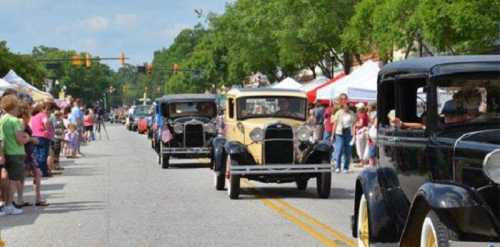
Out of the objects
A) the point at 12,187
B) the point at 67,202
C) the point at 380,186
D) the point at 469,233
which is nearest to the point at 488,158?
the point at 469,233

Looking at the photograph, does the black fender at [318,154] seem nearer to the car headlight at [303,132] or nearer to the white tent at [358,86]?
the car headlight at [303,132]

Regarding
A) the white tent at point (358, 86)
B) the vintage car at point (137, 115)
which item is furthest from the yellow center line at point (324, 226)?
the vintage car at point (137, 115)

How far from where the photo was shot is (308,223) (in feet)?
42.5

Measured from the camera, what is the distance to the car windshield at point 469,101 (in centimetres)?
786

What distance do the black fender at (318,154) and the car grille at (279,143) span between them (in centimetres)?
31

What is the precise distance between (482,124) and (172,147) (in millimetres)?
18253

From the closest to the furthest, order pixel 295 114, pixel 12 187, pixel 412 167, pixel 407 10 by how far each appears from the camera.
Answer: pixel 412 167, pixel 12 187, pixel 295 114, pixel 407 10

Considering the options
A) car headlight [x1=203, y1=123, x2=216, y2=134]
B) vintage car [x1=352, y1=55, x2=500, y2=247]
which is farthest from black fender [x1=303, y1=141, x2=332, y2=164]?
car headlight [x1=203, y1=123, x2=216, y2=134]

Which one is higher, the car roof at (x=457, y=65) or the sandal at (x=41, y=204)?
the car roof at (x=457, y=65)

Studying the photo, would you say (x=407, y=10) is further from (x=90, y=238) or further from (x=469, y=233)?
(x=469, y=233)

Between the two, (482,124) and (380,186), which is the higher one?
(482,124)

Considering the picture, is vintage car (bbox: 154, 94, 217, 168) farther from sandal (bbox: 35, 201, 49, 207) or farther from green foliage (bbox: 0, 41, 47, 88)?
green foliage (bbox: 0, 41, 47, 88)

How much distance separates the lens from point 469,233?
22.0 ft

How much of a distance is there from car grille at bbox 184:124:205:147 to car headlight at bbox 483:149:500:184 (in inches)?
752
